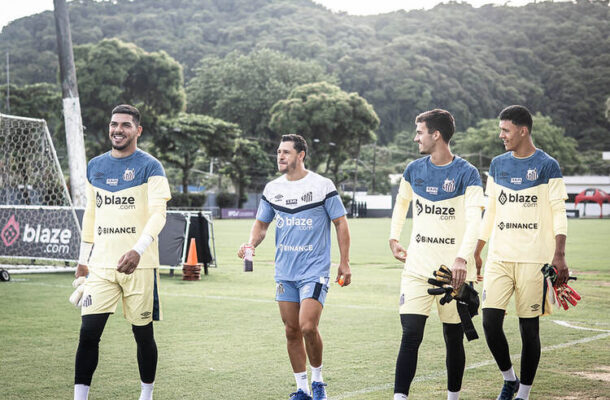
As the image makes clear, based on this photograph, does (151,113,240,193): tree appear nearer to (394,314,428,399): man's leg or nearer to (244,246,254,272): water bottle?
(244,246,254,272): water bottle

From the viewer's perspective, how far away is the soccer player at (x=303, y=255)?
251 inches

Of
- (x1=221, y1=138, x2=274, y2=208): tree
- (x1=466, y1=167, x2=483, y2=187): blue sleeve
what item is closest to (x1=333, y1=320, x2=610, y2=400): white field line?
(x1=466, y1=167, x2=483, y2=187): blue sleeve

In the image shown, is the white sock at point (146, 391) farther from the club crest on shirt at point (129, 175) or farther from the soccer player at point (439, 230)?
the soccer player at point (439, 230)

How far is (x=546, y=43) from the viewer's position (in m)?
131

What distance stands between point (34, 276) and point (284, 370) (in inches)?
436

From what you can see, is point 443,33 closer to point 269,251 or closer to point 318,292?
point 269,251

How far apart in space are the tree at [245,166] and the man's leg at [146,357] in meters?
65.2

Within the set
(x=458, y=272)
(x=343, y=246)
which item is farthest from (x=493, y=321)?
(x=343, y=246)

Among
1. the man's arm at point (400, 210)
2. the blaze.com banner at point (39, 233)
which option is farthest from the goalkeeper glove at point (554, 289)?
the blaze.com banner at point (39, 233)

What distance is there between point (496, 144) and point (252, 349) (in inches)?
3547

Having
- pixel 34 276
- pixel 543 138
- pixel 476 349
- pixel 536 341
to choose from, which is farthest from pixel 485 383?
pixel 543 138

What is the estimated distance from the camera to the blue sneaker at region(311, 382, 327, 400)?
6316mm

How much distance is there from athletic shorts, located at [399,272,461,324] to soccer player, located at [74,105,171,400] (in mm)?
1883

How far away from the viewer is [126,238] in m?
6.02
